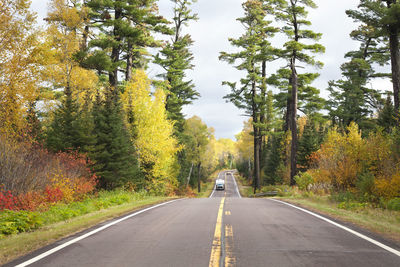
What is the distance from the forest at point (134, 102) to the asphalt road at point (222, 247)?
544 cm

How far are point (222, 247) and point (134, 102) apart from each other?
19.8m

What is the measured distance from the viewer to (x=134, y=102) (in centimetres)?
2430

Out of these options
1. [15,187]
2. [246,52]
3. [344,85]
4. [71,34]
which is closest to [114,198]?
[15,187]

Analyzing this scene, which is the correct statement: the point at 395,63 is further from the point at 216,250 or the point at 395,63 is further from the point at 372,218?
the point at 216,250

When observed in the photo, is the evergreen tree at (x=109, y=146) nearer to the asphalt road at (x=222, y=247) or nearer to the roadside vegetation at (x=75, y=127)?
the roadside vegetation at (x=75, y=127)

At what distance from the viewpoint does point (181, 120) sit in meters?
42.3

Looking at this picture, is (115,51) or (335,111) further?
(335,111)

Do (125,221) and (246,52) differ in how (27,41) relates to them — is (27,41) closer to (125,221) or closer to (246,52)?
(125,221)

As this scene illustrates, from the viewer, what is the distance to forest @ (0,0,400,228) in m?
13.8

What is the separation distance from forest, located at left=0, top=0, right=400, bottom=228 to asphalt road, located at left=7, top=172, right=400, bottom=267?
544 centimetres

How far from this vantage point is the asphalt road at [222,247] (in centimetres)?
511

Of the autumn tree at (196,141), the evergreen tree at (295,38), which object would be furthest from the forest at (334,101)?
the autumn tree at (196,141)

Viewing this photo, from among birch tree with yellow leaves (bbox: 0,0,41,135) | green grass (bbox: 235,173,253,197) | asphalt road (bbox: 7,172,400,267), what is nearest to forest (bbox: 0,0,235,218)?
birch tree with yellow leaves (bbox: 0,0,41,135)

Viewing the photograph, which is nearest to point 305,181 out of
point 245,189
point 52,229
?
point 52,229
